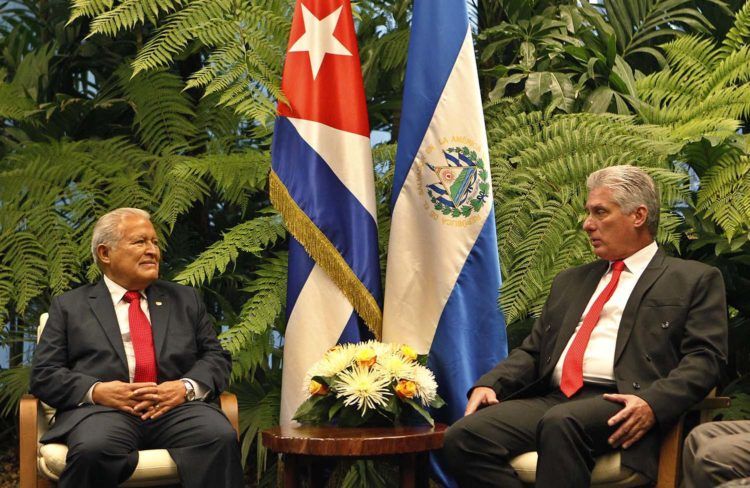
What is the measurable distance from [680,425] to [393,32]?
8.56ft

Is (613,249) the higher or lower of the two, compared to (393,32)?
lower

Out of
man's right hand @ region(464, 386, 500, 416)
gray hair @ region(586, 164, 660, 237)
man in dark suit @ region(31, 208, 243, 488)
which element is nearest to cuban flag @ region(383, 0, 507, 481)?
man's right hand @ region(464, 386, 500, 416)

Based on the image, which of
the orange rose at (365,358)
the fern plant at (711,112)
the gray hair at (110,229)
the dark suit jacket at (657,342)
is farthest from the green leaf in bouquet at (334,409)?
the fern plant at (711,112)

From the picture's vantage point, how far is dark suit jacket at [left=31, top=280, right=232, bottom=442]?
3.17 m

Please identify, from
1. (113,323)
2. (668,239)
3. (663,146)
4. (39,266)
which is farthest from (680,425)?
(39,266)

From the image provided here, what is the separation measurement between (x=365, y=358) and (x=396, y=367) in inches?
3.9

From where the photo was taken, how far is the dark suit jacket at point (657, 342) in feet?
9.16

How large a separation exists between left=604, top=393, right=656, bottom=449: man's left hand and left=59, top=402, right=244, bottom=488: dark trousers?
1.16 meters

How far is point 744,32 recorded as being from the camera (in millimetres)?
4152

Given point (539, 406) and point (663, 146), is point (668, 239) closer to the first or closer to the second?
point (663, 146)

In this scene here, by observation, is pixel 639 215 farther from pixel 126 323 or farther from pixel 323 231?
pixel 126 323

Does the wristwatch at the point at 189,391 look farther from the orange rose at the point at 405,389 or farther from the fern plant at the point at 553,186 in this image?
the fern plant at the point at 553,186

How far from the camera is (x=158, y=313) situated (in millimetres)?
3418

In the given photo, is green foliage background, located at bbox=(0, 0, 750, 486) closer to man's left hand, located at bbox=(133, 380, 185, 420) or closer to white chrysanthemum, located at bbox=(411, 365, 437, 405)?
white chrysanthemum, located at bbox=(411, 365, 437, 405)
